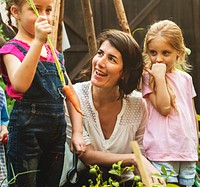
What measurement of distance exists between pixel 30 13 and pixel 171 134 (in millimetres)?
997

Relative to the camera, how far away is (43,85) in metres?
2.09

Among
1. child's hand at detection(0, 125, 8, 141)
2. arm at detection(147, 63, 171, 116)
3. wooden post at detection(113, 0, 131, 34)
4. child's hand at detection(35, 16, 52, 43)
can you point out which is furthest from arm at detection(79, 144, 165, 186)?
wooden post at detection(113, 0, 131, 34)

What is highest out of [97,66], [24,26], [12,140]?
[24,26]

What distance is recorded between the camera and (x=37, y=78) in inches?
82.0

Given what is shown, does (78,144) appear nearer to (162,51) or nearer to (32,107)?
(32,107)

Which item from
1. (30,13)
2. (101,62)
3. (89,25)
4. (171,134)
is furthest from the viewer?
(89,25)

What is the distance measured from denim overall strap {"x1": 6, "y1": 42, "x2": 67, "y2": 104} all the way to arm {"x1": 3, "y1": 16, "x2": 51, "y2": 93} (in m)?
0.14

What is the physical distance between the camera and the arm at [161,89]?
98.3 inches

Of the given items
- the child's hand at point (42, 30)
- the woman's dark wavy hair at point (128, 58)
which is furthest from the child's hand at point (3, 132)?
the child's hand at point (42, 30)

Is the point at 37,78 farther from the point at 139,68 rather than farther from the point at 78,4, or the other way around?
the point at 78,4

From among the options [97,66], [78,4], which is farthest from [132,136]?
[78,4]

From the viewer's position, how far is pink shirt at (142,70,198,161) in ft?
8.34

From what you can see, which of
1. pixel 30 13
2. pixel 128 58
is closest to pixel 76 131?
pixel 128 58

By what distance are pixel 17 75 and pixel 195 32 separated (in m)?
4.92
